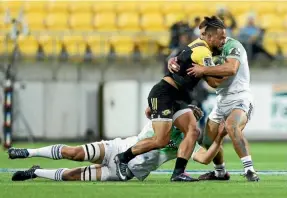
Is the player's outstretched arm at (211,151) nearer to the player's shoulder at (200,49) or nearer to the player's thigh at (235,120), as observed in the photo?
the player's thigh at (235,120)

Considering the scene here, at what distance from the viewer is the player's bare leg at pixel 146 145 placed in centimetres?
1262

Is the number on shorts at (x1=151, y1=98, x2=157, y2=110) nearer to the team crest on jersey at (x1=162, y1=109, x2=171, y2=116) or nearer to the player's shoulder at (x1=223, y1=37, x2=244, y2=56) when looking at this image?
the team crest on jersey at (x1=162, y1=109, x2=171, y2=116)

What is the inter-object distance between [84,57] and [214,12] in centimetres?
430

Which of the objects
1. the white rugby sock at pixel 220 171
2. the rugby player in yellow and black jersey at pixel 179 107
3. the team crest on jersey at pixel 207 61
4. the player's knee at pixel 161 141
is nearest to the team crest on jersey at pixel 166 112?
the rugby player in yellow and black jersey at pixel 179 107

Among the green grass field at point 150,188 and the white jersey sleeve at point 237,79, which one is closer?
the green grass field at point 150,188

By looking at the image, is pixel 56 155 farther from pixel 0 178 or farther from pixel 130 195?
pixel 130 195

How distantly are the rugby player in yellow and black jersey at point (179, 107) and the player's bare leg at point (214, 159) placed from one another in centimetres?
→ 74

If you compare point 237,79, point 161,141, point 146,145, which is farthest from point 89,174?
point 237,79

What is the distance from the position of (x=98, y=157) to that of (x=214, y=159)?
1.78 meters

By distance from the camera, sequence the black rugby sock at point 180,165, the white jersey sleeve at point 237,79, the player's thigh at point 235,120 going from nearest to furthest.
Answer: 1. the black rugby sock at point 180,165
2. the player's thigh at point 235,120
3. the white jersey sleeve at point 237,79

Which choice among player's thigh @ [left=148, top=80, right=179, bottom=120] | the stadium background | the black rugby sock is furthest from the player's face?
the stadium background

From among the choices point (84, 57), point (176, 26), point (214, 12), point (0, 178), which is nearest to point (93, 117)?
point (84, 57)

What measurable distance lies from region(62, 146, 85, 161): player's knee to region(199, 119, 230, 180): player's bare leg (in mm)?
1832

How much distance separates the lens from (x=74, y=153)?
1246 centimetres
